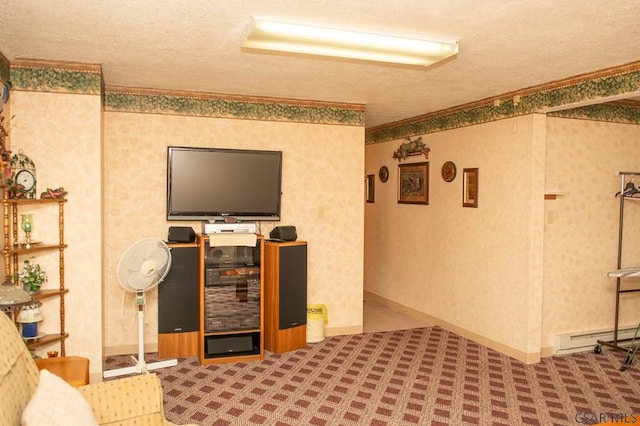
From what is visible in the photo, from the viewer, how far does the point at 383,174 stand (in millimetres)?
7422

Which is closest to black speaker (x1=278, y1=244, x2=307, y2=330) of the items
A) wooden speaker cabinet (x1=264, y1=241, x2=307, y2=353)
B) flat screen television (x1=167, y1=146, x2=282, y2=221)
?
wooden speaker cabinet (x1=264, y1=241, x2=307, y2=353)

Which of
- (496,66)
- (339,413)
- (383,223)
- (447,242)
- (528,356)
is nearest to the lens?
(339,413)

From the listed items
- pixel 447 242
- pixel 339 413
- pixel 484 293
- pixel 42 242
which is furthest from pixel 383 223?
pixel 42 242

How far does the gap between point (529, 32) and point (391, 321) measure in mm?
4183

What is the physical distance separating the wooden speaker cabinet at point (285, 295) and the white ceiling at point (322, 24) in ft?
5.43

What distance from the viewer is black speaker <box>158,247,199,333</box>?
4750 millimetres

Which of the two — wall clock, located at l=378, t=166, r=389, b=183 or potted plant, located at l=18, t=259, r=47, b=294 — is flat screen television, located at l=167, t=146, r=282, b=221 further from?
wall clock, located at l=378, t=166, r=389, b=183

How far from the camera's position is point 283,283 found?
4992mm

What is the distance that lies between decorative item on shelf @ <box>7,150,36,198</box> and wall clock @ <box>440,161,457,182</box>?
4.38 m

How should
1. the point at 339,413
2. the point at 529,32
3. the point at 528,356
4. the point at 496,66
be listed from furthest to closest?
1. the point at 528,356
2. the point at 496,66
3. the point at 339,413
4. the point at 529,32

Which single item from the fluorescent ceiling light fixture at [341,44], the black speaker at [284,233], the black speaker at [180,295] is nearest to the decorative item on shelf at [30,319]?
the black speaker at [180,295]

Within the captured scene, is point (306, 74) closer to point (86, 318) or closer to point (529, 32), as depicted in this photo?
point (529, 32)

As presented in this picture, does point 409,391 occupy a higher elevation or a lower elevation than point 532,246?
lower

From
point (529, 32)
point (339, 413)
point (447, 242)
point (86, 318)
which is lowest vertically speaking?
point (339, 413)
